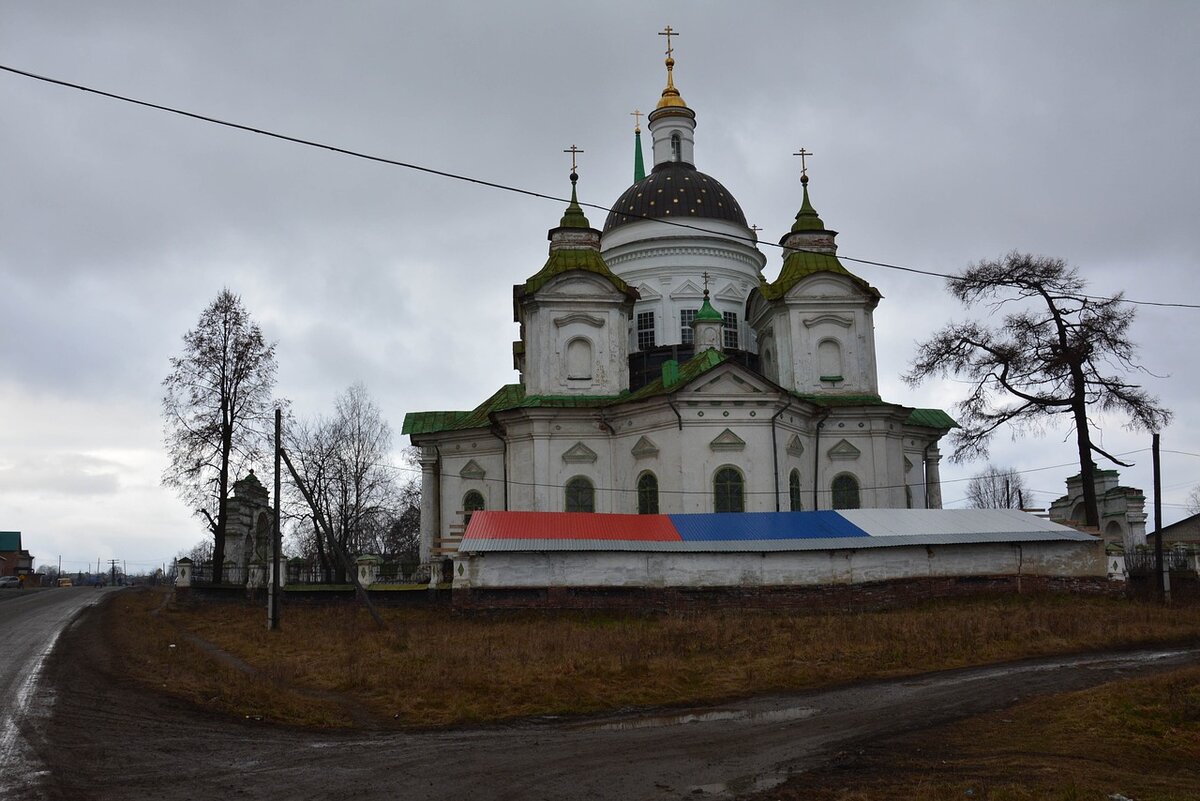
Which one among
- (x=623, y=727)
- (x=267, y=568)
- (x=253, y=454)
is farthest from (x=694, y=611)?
(x=253, y=454)

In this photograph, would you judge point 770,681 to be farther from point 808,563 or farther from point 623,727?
point 808,563

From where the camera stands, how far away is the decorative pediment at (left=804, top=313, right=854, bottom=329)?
35.8 m

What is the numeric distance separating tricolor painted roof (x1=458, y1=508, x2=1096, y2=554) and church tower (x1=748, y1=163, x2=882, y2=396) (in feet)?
25.9

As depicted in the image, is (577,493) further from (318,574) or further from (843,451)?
(318,574)

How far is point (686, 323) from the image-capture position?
1569 inches

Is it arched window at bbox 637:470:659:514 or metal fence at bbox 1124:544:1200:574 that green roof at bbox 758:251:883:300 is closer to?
arched window at bbox 637:470:659:514

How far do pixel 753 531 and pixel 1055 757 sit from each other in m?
16.3

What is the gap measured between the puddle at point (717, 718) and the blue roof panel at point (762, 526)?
12282 mm

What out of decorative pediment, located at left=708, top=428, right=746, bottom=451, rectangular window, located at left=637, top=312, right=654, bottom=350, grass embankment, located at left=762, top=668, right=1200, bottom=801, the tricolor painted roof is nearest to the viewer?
grass embankment, located at left=762, top=668, right=1200, bottom=801

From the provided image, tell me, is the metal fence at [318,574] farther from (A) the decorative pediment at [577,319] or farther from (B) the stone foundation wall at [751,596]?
(A) the decorative pediment at [577,319]

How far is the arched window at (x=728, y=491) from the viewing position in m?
31.4

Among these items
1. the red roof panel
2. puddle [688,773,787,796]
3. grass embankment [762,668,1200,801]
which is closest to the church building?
the red roof panel

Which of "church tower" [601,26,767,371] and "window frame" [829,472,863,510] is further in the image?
"church tower" [601,26,767,371]

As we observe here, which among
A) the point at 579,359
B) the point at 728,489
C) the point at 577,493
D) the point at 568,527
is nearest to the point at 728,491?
the point at 728,489
